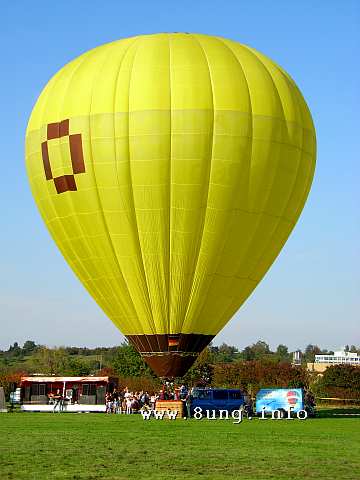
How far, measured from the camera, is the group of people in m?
41.2

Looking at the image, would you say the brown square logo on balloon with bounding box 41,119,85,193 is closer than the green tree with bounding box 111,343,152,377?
Yes

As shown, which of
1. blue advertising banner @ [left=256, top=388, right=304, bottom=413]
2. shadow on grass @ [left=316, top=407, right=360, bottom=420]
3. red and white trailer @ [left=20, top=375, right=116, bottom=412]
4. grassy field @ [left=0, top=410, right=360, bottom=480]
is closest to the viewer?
grassy field @ [left=0, top=410, right=360, bottom=480]

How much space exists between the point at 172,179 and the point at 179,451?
620 inches

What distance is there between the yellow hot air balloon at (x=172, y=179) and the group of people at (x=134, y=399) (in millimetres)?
1865

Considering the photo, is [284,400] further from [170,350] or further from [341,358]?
[341,358]

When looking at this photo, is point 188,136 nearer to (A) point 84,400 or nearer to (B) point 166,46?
(B) point 166,46

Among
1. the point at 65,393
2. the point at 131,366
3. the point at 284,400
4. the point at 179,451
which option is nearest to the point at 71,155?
the point at 284,400

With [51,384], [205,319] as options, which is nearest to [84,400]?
[51,384]

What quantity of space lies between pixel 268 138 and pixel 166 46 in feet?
18.9

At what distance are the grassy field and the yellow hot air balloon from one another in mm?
5923

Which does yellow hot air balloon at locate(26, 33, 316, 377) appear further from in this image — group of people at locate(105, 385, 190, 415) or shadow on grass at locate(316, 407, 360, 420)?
shadow on grass at locate(316, 407, 360, 420)

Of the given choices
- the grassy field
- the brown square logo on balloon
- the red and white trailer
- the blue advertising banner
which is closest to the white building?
the red and white trailer

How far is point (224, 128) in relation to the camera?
123 feet

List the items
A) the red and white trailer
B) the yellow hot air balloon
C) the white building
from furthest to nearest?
the white building < the red and white trailer < the yellow hot air balloon
